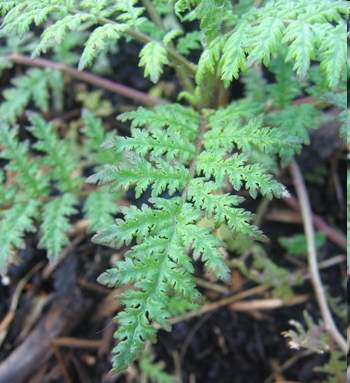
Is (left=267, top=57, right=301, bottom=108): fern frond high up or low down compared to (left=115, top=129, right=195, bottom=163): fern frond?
down

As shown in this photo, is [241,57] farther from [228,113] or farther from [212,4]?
[228,113]

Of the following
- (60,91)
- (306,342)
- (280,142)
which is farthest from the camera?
(60,91)

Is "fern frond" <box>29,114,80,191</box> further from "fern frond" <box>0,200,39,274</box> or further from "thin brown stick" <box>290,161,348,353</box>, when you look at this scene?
"thin brown stick" <box>290,161,348,353</box>

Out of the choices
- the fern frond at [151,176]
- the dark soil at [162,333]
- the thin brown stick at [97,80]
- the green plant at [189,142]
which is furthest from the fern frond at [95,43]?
the dark soil at [162,333]

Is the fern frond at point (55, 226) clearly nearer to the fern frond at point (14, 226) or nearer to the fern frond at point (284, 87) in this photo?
the fern frond at point (14, 226)

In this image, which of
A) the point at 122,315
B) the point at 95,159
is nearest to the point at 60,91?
the point at 95,159

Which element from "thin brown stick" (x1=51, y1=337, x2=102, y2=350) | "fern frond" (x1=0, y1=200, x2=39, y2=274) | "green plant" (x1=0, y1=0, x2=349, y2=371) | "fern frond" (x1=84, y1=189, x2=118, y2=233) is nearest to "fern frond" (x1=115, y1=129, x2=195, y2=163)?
"green plant" (x1=0, y1=0, x2=349, y2=371)

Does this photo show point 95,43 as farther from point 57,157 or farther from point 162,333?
point 162,333
